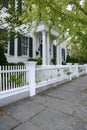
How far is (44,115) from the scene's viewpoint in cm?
390

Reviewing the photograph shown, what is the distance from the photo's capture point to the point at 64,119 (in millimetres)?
3713

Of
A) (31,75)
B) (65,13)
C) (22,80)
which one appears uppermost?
(65,13)

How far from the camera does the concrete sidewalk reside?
3.31 m

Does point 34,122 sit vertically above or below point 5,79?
below

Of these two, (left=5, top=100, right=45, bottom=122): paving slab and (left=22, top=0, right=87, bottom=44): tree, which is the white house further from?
(left=5, top=100, right=45, bottom=122): paving slab

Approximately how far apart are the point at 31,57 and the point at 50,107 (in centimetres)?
783

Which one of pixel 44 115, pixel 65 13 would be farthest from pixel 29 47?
pixel 44 115

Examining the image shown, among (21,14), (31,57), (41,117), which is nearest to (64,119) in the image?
(41,117)

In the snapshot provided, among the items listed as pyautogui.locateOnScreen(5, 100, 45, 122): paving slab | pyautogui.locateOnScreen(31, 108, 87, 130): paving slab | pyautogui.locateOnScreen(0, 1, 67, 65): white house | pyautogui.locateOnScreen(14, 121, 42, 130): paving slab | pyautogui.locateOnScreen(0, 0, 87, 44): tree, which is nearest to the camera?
pyautogui.locateOnScreen(14, 121, 42, 130): paving slab

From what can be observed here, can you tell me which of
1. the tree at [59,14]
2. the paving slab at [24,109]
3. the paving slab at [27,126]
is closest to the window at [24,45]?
the tree at [59,14]

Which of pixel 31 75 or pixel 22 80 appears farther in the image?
pixel 31 75

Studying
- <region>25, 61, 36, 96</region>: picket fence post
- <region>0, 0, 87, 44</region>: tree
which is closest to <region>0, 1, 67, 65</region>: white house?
<region>0, 0, 87, 44</region>: tree

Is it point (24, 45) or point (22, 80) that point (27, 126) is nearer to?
point (22, 80)

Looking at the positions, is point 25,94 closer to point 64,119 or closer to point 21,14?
point 64,119
